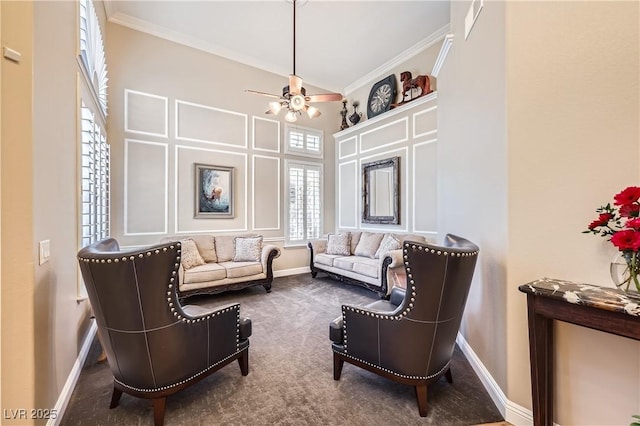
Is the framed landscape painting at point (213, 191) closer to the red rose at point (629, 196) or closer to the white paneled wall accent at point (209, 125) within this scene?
the white paneled wall accent at point (209, 125)

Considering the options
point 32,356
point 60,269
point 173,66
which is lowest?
point 32,356

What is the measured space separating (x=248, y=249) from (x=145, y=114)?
281 cm

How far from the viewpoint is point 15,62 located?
1400 mm

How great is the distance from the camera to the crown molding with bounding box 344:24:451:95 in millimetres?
4418

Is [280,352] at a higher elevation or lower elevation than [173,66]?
lower

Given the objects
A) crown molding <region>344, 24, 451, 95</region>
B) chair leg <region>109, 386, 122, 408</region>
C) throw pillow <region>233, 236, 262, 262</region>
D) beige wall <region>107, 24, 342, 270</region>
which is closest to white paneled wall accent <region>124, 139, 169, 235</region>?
beige wall <region>107, 24, 342, 270</region>

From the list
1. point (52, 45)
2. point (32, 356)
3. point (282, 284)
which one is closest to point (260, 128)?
point (282, 284)

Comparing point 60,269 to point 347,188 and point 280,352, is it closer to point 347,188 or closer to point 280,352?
point 280,352

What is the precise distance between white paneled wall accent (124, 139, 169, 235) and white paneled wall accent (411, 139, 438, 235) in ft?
14.1

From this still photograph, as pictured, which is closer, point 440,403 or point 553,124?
point 553,124

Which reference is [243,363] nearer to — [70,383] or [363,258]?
[70,383]

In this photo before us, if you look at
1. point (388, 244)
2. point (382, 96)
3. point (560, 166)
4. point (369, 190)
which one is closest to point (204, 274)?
point (388, 244)

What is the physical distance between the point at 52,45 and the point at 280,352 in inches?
118

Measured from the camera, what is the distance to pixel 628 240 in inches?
47.6
